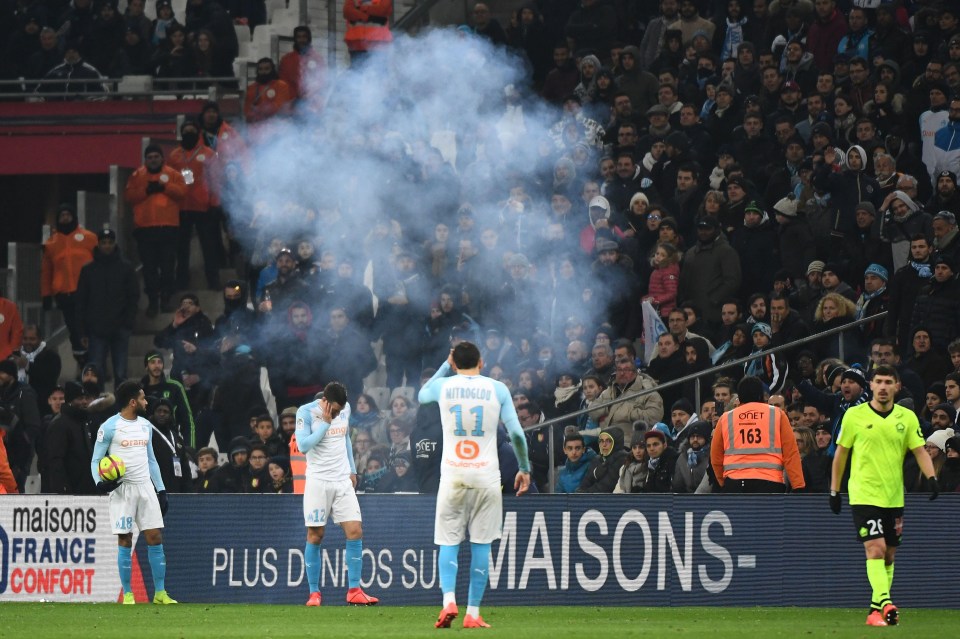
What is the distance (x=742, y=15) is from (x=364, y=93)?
521 centimetres

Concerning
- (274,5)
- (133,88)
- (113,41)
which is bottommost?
(133,88)

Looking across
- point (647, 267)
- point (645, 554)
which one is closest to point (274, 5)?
point (647, 267)

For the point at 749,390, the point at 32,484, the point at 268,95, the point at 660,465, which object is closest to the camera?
the point at 749,390

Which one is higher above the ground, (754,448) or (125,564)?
(754,448)

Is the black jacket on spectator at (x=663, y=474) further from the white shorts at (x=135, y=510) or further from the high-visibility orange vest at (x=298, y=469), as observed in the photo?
the white shorts at (x=135, y=510)

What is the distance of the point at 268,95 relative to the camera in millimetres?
24906

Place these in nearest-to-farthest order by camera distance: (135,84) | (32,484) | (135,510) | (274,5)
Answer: (135,510)
(32,484)
(135,84)
(274,5)

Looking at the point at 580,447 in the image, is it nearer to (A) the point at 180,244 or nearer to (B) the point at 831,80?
(B) the point at 831,80

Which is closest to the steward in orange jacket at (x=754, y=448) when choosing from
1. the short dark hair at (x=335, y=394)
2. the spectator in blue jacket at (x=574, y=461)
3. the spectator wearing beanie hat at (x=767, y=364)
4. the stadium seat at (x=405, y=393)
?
the spectator in blue jacket at (x=574, y=461)

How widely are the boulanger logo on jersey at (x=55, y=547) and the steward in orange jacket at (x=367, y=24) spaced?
30.3 ft

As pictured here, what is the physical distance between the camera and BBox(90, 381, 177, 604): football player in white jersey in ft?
56.2

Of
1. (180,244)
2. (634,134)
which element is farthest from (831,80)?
(180,244)

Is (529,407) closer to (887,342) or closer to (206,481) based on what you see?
(206,481)

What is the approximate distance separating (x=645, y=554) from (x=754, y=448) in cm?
146
